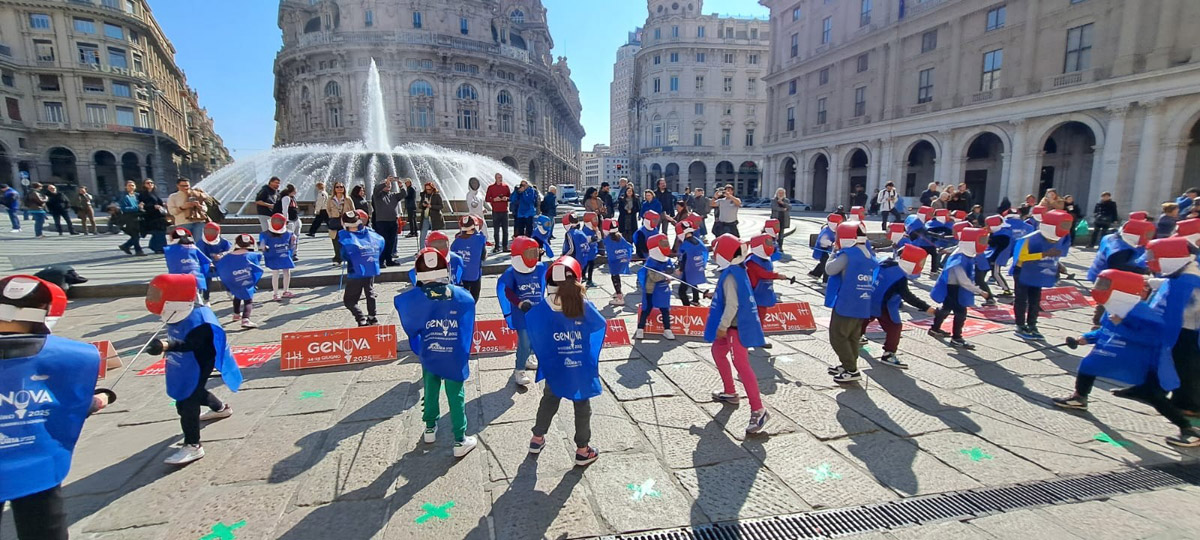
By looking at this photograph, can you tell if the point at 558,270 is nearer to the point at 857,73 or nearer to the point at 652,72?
the point at 857,73

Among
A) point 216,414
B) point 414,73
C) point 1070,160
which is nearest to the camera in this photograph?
point 216,414

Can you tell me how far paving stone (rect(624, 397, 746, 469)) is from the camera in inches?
143

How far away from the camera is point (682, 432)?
13.1 ft

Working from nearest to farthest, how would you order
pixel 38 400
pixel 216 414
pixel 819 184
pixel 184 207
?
pixel 38 400 → pixel 216 414 → pixel 184 207 → pixel 819 184

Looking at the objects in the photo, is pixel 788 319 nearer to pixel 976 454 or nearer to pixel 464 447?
pixel 976 454

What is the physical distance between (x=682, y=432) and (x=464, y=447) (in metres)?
1.64

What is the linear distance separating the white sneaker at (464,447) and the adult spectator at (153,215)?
1153 centimetres

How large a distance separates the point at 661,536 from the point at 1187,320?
165 inches

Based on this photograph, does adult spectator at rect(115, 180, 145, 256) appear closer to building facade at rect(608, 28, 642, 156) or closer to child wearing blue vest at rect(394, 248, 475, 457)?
child wearing blue vest at rect(394, 248, 475, 457)

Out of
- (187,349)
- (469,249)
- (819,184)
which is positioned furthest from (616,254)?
(819,184)

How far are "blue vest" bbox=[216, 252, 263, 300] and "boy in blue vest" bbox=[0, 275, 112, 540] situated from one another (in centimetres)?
463

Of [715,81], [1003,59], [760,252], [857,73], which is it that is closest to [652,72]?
[715,81]

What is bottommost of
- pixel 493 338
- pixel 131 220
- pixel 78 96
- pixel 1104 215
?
pixel 493 338

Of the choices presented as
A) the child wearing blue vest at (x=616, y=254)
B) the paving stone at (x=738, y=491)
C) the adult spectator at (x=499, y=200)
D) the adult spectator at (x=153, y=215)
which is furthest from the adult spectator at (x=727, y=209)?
the adult spectator at (x=153, y=215)
